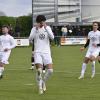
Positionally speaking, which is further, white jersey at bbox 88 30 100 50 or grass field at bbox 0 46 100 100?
white jersey at bbox 88 30 100 50

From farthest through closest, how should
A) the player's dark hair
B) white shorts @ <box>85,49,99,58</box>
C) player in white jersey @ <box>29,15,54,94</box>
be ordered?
white shorts @ <box>85,49,99,58</box>, player in white jersey @ <box>29,15,54,94</box>, the player's dark hair

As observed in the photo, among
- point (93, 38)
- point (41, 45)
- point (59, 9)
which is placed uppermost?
point (59, 9)

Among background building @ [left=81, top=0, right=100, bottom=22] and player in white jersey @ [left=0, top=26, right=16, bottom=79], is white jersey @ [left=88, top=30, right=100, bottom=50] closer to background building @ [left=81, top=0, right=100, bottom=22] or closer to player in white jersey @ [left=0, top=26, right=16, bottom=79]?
player in white jersey @ [left=0, top=26, right=16, bottom=79]

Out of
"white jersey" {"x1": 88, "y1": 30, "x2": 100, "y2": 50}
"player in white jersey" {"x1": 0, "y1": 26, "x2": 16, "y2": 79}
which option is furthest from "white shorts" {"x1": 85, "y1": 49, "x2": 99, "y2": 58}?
"player in white jersey" {"x1": 0, "y1": 26, "x2": 16, "y2": 79}

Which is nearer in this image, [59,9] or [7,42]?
[7,42]

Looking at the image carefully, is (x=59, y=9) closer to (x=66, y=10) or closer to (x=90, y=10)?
(x=66, y=10)

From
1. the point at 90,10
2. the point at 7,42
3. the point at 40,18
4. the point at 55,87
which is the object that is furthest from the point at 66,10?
Answer: the point at 40,18

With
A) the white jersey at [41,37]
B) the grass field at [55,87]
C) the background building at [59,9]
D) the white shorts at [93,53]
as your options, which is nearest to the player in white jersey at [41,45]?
the white jersey at [41,37]

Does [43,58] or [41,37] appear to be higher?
[41,37]

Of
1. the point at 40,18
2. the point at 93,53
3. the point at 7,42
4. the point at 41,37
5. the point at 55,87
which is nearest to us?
the point at 40,18

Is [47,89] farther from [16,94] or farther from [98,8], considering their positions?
[98,8]

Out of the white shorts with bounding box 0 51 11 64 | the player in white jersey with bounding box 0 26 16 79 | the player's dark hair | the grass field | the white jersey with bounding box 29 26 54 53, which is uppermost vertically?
the player's dark hair

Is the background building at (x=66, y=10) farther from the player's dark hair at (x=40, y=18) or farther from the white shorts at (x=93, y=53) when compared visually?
the player's dark hair at (x=40, y=18)

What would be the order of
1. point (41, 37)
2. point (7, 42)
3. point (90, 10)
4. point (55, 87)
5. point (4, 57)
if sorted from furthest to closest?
1. point (90, 10)
2. point (7, 42)
3. point (4, 57)
4. point (55, 87)
5. point (41, 37)
